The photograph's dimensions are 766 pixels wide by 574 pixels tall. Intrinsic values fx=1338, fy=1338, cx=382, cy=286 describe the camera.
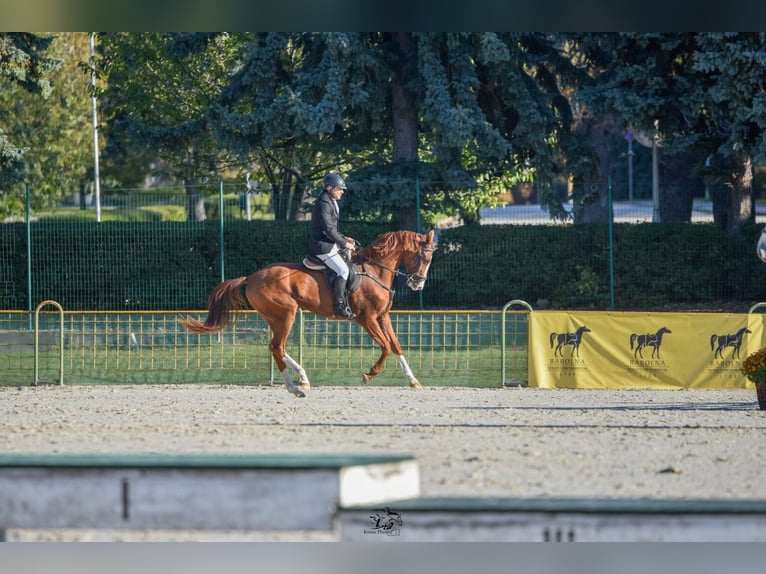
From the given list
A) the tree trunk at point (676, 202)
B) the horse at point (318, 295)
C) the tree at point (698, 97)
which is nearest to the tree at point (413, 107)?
the tree at point (698, 97)

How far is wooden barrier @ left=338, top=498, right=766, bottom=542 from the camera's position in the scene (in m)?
9.59

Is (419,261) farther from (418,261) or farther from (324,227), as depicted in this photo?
(324,227)

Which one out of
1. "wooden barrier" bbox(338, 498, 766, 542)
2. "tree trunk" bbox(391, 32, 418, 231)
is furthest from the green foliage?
"wooden barrier" bbox(338, 498, 766, 542)

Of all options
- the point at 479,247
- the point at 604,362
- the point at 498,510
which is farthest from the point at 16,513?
the point at 479,247

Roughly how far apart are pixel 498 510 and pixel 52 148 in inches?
1711

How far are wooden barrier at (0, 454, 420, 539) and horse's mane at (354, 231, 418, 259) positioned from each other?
10254 millimetres

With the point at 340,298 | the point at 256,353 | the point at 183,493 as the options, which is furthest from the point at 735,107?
the point at 183,493

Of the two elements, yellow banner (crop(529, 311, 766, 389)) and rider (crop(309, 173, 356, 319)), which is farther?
yellow banner (crop(529, 311, 766, 389))

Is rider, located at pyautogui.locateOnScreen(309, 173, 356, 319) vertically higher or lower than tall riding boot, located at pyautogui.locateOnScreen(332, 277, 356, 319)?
higher

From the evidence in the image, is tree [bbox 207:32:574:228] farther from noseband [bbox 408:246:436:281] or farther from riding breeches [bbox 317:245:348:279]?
riding breeches [bbox 317:245:348:279]

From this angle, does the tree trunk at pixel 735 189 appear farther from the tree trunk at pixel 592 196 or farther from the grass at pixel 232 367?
the grass at pixel 232 367

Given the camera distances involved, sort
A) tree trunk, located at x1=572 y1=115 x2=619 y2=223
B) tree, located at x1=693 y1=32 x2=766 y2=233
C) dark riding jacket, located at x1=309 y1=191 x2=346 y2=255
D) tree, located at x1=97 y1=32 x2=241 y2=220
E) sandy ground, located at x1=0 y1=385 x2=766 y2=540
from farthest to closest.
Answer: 1. tree, located at x1=97 y1=32 x2=241 y2=220
2. tree trunk, located at x1=572 y1=115 x2=619 y2=223
3. tree, located at x1=693 y1=32 x2=766 y2=233
4. dark riding jacket, located at x1=309 y1=191 x2=346 y2=255
5. sandy ground, located at x1=0 y1=385 x2=766 y2=540
